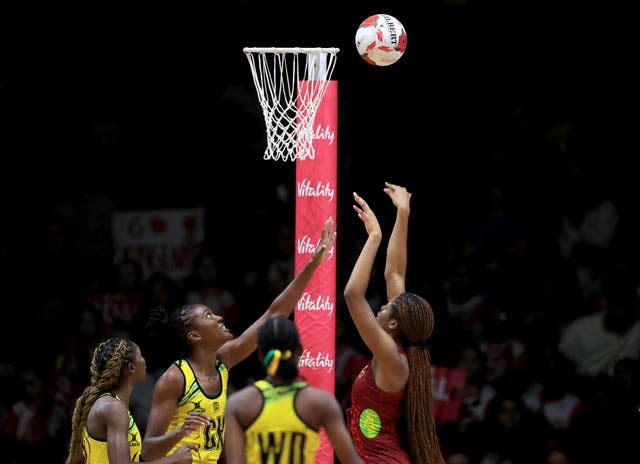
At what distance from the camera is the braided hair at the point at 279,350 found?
16.9 feet

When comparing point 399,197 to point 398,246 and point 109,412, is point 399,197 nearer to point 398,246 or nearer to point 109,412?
point 398,246

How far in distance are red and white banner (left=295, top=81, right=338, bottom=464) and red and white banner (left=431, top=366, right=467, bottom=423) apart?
7.90 ft

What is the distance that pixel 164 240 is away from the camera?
1114 cm

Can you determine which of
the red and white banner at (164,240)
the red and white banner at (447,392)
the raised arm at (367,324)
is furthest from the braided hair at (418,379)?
the red and white banner at (164,240)

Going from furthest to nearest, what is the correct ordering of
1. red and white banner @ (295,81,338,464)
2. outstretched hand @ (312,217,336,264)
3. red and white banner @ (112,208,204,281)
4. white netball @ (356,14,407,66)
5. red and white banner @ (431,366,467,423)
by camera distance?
Result: red and white banner @ (112,208,204,281), red and white banner @ (431,366,467,423), red and white banner @ (295,81,338,464), white netball @ (356,14,407,66), outstretched hand @ (312,217,336,264)

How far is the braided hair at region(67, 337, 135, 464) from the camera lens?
6.35 meters

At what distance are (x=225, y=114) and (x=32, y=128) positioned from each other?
1871mm

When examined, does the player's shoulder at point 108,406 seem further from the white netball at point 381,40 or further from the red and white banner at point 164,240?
the red and white banner at point 164,240

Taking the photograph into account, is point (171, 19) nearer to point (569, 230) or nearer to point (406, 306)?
point (569, 230)

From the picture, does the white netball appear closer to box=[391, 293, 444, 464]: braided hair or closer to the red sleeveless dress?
box=[391, 293, 444, 464]: braided hair

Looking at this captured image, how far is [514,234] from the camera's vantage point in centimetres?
1073

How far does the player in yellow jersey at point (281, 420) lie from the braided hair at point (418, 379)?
95cm

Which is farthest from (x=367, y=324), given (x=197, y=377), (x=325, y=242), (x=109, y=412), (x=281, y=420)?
(x=109, y=412)

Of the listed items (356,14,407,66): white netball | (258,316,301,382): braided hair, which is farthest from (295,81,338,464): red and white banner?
(258,316,301,382): braided hair
